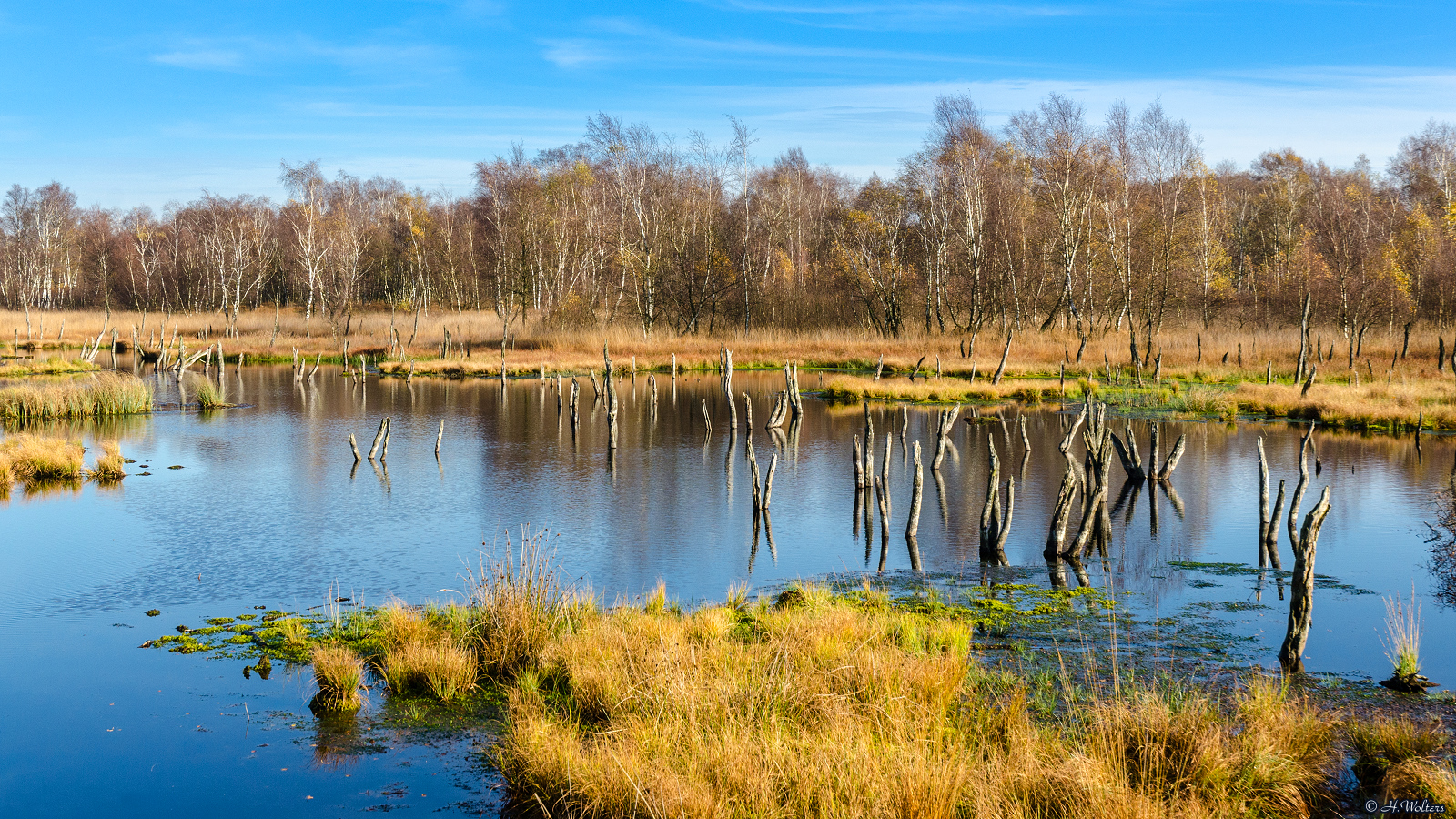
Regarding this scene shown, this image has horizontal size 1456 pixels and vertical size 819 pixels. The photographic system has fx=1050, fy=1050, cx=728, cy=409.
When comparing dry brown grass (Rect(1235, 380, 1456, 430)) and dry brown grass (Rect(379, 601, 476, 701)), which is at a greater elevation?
dry brown grass (Rect(1235, 380, 1456, 430))

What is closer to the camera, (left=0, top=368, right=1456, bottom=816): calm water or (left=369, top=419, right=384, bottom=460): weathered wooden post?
(left=0, top=368, right=1456, bottom=816): calm water

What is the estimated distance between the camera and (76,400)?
31.4m

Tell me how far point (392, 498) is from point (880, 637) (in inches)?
499

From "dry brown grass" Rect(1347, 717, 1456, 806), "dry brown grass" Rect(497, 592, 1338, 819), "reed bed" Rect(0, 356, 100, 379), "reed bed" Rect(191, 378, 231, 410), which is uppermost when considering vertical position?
"reed bed" Rect(0, 356, 100, 379)

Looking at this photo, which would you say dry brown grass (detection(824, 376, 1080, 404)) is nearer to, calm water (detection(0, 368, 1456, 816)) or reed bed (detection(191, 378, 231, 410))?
calm water (detection(0, 368, 1456, 816))

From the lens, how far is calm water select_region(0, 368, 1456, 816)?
26.9 feet

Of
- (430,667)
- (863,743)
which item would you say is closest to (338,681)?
(430,667)

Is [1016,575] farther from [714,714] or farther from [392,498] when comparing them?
[392,498]

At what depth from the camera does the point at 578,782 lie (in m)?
6.86

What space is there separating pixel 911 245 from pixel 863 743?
4799 cm

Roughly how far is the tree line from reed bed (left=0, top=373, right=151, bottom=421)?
72.6 ft

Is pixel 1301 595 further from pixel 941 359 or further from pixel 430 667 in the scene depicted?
pixel 941 359

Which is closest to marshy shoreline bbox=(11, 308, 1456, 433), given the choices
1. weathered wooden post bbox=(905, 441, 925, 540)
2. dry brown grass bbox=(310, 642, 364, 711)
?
weathered wooden post bbox=(905, 441, 925, 540)

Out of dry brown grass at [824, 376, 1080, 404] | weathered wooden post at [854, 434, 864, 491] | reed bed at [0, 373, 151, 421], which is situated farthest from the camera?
dry brown grass at [824, 376, 1080, 404]
